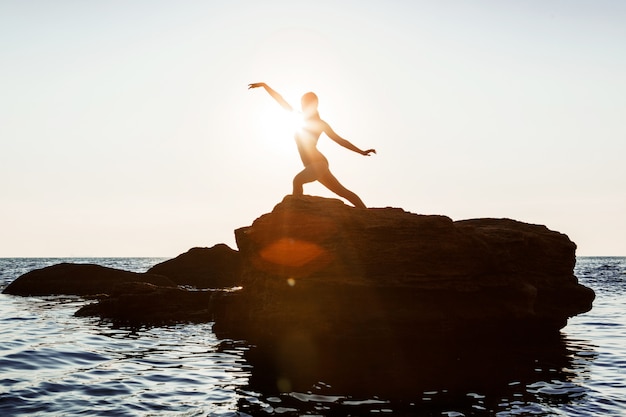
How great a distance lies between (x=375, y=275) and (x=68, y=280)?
2978 centimetres

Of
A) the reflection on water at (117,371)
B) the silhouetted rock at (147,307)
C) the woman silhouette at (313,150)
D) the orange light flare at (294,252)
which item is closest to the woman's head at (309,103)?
the woman silhouette at (313,150)

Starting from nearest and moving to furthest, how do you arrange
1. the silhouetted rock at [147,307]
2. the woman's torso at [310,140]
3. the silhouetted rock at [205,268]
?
the woman's torso at [310,140]
the silhouetted rock at [147,307]
the silhouetted rock at [205,268]

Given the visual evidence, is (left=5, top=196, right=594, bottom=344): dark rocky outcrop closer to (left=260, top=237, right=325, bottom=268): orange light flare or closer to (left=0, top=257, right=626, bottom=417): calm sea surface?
(left=260, top=237, right=325, bottom=268): orange light flare

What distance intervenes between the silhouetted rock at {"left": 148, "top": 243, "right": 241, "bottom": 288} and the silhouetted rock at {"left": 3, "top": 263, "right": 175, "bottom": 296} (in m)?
4.34

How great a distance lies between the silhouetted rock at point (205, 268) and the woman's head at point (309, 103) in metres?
27.2

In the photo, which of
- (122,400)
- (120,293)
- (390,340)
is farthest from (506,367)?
(120,293)

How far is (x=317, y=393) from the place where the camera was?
1138cm

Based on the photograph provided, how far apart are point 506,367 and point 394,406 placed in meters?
5.43

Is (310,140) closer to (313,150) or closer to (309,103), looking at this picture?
(313,150)

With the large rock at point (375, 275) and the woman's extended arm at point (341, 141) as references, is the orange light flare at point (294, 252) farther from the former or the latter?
the woman's extended arm at point (341, 141)

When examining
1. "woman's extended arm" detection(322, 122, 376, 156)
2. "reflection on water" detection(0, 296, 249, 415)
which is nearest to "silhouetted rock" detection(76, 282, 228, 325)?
"reflection on water" detection(0, 296, 249, 415)

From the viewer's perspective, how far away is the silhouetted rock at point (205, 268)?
43281 mm

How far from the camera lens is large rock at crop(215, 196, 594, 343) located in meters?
18.1

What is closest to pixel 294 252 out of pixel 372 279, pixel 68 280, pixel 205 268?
pixel 372 279
